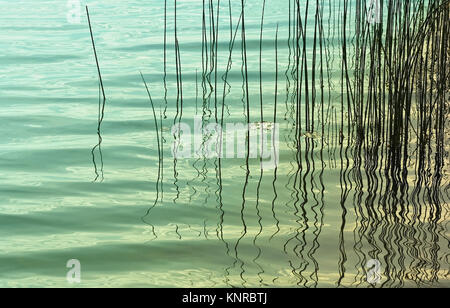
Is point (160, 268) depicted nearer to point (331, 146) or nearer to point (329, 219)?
point (329, 219)

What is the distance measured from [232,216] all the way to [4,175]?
892 millimetres

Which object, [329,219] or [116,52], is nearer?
[329,219]

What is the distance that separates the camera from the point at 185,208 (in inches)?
92.4

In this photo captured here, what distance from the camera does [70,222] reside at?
2.29 m

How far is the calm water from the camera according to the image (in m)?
1.95

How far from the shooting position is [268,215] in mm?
2287

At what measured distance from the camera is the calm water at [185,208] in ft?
6.40

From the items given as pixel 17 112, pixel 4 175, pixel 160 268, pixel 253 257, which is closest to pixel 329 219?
pixel 253 257

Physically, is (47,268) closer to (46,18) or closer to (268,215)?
(268,215)
